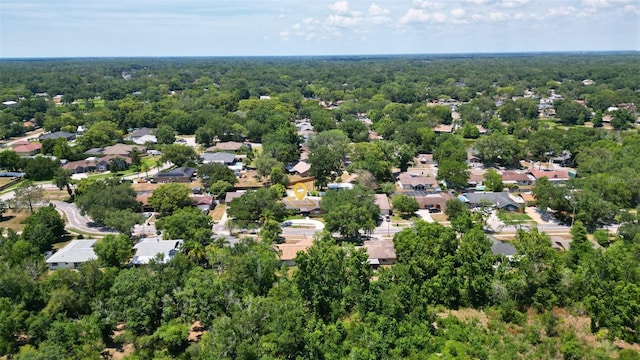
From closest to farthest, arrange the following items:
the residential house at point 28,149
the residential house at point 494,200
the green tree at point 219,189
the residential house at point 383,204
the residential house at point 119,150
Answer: the residential house at point 383,204, the residential house at point 494,200, the green tree at point 219,189, the residential house at point 119,150, the residential house at point 28,149

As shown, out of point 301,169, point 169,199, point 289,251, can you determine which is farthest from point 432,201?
point 169,199

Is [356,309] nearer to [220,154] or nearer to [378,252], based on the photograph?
[378,252]

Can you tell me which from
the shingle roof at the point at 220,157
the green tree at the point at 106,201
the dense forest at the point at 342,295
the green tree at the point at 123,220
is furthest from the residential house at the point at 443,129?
the green tree at the point at 123,220

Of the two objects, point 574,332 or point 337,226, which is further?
point 337,226

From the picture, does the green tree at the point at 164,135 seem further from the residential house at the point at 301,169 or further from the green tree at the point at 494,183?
the green tree at the point at 494,183

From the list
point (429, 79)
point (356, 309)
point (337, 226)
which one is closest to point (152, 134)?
point (337, 226)
